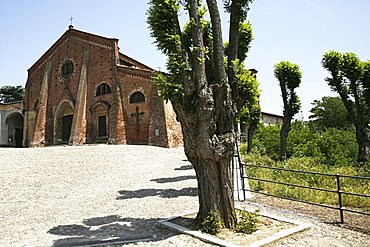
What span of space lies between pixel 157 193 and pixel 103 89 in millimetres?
18010

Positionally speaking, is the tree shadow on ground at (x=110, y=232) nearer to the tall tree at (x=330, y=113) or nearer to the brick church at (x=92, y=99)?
the brick church at (x=92, y=99)

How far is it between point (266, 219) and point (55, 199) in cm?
616

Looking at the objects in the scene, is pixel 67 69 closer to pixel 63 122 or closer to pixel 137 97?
pixel 63 122

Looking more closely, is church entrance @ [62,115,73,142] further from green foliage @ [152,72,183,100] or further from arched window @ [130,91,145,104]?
green foliage @ [152,72,183,100]

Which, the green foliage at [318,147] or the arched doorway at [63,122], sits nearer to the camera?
the green foliage at [318,147]

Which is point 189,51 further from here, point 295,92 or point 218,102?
point 295,92

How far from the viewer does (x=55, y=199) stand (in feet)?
27.0

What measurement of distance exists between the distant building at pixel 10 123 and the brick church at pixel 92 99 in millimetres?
2277

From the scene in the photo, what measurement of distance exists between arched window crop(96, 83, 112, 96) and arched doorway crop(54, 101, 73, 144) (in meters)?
4.42

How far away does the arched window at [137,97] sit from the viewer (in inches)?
878

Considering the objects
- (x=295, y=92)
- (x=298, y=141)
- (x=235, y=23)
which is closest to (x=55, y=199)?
(x=235, y=23)

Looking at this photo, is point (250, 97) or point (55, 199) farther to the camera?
point (55, 199)

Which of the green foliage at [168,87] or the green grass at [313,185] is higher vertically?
the green foliage at [168,87]

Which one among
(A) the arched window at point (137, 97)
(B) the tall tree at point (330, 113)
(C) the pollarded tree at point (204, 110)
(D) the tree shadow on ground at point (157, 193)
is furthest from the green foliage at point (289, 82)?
(B) the tall tree at point (330, 113)
